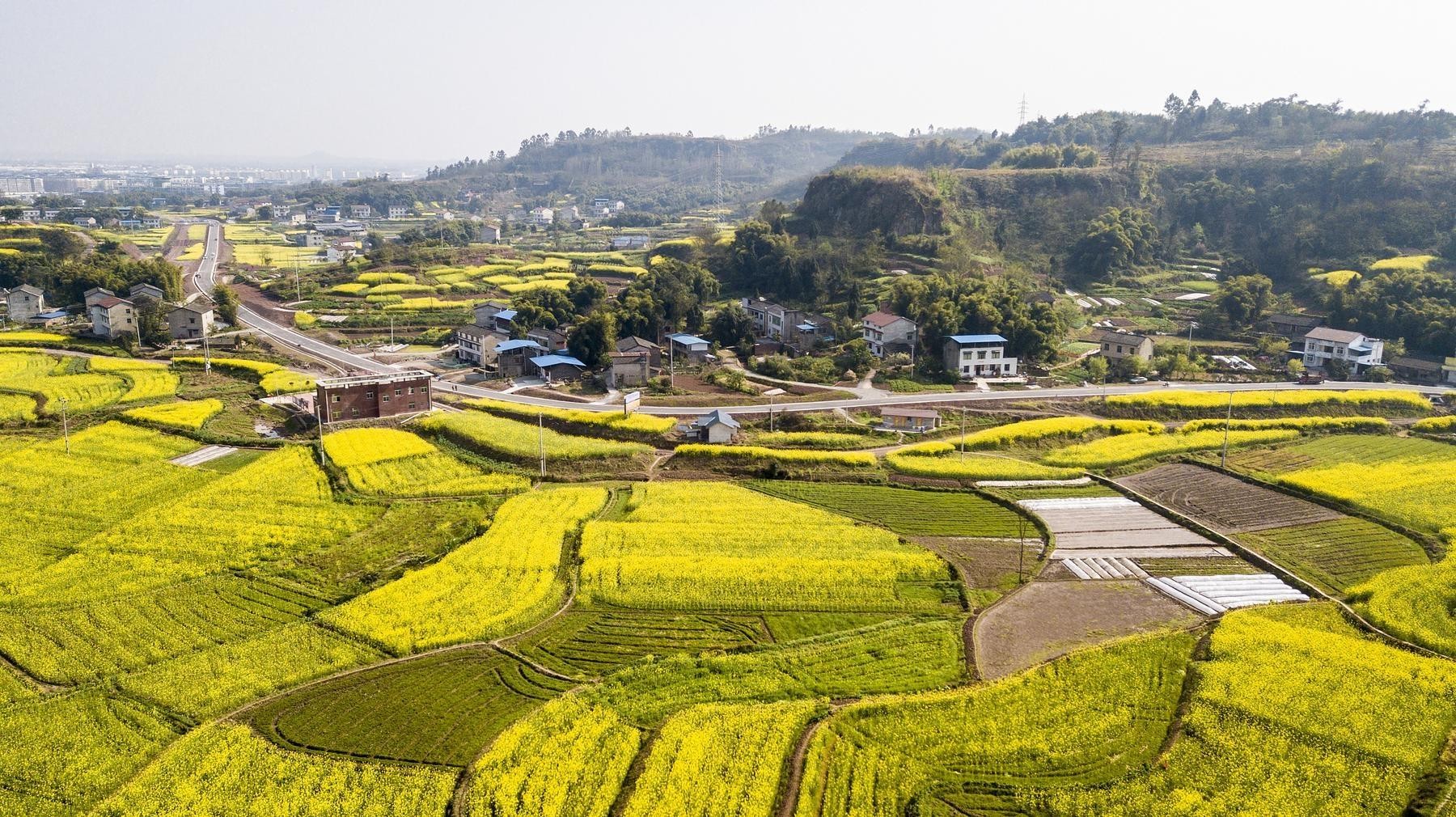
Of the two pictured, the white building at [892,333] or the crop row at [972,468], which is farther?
the white building at [892,333]

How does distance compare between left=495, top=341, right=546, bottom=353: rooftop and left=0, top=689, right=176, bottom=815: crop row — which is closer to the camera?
left=0, top=689, right=176, bottom=815: crop row

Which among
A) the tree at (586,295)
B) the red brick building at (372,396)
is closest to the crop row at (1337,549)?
the red brick building at (372,396)

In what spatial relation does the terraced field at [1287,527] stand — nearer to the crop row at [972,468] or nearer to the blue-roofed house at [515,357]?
the crop row at [972,468]

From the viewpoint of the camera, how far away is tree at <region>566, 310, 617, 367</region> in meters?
47.7

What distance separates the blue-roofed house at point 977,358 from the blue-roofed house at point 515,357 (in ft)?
73.8

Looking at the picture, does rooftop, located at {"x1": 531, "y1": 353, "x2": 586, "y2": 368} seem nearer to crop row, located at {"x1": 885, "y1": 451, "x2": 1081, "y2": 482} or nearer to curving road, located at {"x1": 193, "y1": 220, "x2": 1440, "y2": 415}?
curving road, located at {"x1": 193, "y1": 220, "x2": 1440, "y2": 415}

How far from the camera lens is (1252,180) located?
7950cm

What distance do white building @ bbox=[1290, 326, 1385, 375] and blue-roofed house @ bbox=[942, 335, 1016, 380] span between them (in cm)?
1744

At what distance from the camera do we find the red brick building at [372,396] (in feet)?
123

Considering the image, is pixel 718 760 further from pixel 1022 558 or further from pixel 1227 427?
pixel 1227 427

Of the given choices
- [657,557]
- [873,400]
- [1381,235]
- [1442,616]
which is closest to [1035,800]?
[657,557]

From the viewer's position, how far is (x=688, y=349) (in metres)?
52.0

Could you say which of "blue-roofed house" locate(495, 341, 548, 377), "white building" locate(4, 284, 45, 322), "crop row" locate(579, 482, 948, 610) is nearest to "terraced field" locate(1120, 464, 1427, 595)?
"crop row" locate(579, 482, 948, 610)

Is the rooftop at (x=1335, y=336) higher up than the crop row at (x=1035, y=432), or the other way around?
the rooftop at (x=1335, y=336)
